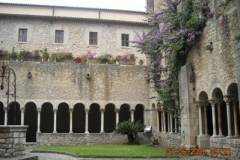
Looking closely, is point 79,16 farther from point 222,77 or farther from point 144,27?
point 222,77

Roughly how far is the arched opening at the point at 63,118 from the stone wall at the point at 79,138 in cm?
450

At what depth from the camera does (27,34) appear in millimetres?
27266

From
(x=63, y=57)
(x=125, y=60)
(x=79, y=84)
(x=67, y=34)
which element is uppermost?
(x=67, y=34)

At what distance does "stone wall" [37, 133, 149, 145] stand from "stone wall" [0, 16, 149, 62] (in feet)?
30.4

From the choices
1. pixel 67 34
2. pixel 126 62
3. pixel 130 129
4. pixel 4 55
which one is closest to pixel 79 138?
pixel 130 129

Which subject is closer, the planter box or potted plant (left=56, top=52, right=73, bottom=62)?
potted plant (left=56, top=52, right=73, bottom=62)

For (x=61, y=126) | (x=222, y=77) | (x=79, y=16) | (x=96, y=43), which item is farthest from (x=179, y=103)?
(x=79, y=16)

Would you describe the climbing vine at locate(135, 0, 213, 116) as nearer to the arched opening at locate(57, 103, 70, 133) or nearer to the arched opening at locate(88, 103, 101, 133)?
the arched opening at locate(88, 103, 101, 133)

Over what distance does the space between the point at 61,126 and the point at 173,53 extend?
12.4 m

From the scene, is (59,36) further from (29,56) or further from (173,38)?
(173,38)

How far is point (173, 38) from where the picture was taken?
14797mm

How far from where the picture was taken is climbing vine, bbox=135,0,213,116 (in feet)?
46.6

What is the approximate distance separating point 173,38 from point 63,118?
13167 millimetres

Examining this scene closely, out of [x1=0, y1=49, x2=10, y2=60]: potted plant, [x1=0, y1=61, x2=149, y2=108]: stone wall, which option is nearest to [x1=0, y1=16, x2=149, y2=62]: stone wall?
[x1=0, y1=49, x2=10, y2=60]: potted plant
